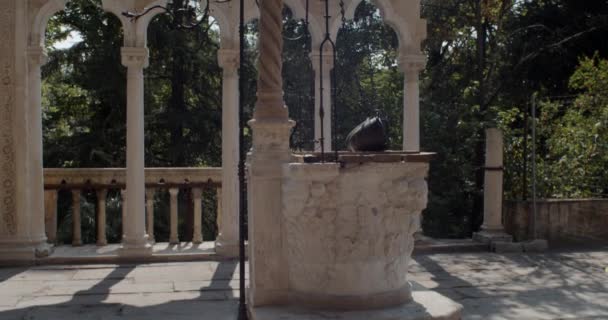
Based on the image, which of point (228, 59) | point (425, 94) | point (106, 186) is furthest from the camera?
point (425, 94)

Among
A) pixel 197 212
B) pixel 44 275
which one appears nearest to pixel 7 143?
pixel 44 275

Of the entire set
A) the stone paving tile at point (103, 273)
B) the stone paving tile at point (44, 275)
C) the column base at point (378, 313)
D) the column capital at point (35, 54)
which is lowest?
the stone paving tile at point (103, 273)

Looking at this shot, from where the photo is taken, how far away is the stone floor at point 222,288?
6.32 metres

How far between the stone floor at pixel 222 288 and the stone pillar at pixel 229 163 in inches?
16.1

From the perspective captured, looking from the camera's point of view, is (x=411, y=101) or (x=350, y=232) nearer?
(x=350, y=232)

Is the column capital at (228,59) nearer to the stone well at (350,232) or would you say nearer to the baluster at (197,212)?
the baluster at (197,212)

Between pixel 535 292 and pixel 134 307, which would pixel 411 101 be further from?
pixel 134 307

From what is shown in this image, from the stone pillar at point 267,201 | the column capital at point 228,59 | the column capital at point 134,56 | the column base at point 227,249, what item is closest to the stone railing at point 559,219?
the column base at point 227,249

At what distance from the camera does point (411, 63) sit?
10102mm

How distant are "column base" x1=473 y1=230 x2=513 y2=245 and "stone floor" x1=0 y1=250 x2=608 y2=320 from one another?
15.6 inches

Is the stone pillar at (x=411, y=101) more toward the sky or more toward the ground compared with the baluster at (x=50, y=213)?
more toward the sky

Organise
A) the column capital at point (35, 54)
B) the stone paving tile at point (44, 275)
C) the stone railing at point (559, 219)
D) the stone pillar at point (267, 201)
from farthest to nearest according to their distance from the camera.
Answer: the stone railing at point (559, 219)
the column capital at point (35, 54)
the stone paving tile at point (44, 275)
the stone pillar at point (267, 201)

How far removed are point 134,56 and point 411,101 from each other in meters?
4.22

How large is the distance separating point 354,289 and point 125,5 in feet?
19.7
